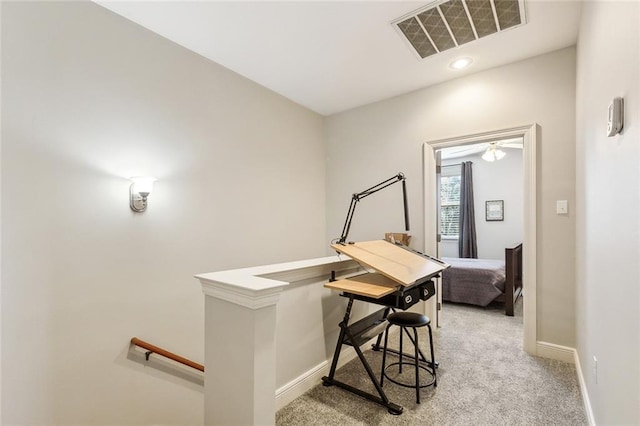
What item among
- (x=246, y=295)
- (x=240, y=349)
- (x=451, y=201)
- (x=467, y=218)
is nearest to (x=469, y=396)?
(x=240, y=349)

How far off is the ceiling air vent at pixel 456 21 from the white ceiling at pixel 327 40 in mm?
83

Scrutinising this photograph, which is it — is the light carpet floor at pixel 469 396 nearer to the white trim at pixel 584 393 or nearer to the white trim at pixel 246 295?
the white trim at pixel 584 393

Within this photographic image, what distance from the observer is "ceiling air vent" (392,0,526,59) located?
7.12ft

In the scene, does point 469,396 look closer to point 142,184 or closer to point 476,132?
point 476,132

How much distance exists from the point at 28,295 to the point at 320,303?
1878 mm

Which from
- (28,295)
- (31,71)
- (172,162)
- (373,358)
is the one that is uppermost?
(31,71)

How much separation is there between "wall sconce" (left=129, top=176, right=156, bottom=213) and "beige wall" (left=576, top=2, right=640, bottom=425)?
2.68 m

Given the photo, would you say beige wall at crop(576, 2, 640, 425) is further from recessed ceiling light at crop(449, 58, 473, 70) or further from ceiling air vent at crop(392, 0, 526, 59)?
recessed ceiling light at crop(449, 58, 473, 70)

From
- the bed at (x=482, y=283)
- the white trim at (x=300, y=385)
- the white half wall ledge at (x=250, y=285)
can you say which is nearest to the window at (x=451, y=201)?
the bed at (x=482, y=283)

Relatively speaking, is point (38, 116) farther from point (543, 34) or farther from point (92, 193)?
point (543, 34)

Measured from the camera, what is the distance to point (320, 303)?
2.30 m

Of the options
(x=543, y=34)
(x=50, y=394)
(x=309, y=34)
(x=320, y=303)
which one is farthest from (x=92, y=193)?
(x=543, y=34)

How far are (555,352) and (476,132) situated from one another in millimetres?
2225

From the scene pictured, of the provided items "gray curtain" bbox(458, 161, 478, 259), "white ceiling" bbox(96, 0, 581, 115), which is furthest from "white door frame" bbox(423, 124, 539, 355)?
"gray curtain" bbox(458, 161, 478, 259)
